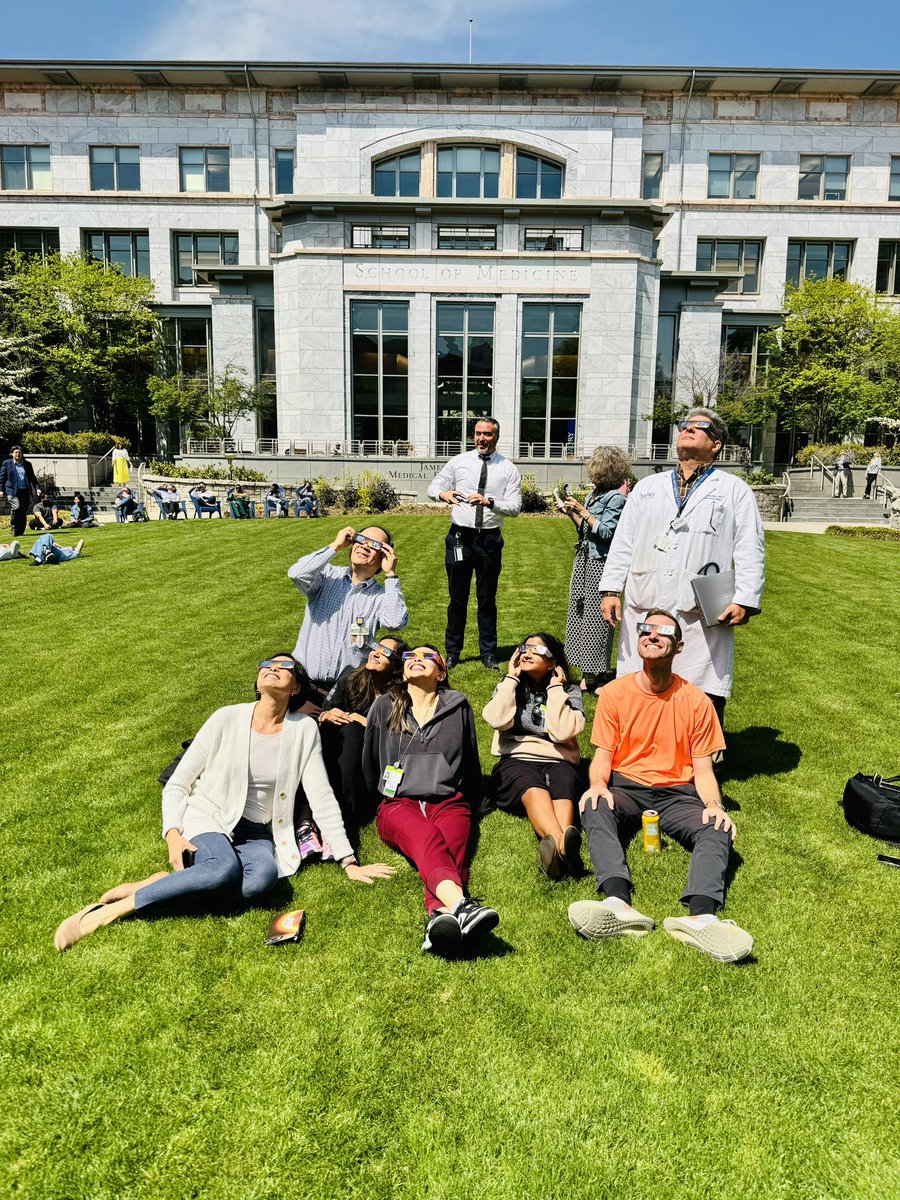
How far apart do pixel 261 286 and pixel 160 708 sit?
30.7 meters

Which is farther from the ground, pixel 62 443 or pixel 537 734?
pixel 62 443

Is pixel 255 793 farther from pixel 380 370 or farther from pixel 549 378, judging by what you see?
pixel 549 378

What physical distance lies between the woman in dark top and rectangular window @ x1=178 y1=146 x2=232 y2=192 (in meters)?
38.2

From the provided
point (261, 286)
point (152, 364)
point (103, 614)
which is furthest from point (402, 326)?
point (103, 614)

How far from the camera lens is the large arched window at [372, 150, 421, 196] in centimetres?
3397

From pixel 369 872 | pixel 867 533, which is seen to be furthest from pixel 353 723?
pixel 867 533

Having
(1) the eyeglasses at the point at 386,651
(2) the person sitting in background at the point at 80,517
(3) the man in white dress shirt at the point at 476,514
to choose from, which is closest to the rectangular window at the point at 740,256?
(2) the person sitting in background at the point at 80,517

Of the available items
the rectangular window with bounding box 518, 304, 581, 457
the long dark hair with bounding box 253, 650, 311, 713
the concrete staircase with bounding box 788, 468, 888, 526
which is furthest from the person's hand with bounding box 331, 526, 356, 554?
the rectangular window with bounding box 518, 304, 581, 457

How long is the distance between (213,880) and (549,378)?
29327mm

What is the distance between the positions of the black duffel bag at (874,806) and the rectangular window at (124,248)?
4002 centimetres

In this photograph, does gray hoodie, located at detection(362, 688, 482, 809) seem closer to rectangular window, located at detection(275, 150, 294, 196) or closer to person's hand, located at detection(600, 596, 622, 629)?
person's hand, located at detection(600, 596, 622, 629)

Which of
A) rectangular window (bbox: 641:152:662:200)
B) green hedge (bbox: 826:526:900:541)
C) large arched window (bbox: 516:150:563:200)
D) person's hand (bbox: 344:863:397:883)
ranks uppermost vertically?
rectangular window (bbox: 641:152:662:200)

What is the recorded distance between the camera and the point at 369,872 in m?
4.28

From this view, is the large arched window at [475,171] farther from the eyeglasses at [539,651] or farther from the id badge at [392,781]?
the id badge at [392,781]
